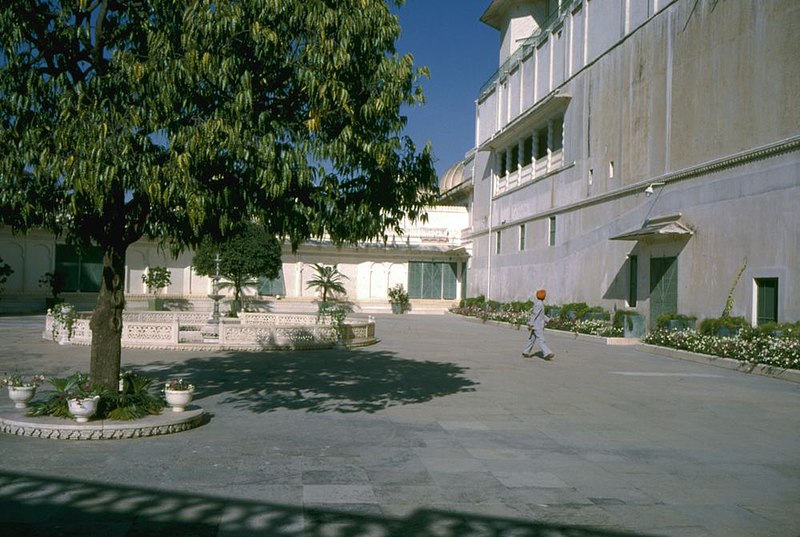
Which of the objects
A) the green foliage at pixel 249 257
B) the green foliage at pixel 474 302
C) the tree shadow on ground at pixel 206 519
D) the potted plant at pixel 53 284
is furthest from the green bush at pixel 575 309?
the potted plant at pixel 53 284

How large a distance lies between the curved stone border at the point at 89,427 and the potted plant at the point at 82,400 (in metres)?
0.10

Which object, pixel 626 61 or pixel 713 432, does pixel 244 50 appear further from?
pixel 626 61

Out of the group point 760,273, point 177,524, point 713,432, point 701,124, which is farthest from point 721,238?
point 177,524

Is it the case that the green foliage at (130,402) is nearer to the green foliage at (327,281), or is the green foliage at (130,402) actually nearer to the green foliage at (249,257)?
the green foliage at (249,257)

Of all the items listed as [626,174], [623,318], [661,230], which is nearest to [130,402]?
[661,230]

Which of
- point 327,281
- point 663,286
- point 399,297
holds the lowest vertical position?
point 399,297

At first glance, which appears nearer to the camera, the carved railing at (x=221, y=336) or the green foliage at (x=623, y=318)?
the carved railing at (x=221, y=336)

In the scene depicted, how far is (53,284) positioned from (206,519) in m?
36.7

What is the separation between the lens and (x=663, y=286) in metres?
23.3

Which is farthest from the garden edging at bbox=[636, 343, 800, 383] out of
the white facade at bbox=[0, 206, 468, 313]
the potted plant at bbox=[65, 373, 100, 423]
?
the white facade at bbox=[0, 206, 468, 313]

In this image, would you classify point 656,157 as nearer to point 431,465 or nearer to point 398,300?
point 431,465

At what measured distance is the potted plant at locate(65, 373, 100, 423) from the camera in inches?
321

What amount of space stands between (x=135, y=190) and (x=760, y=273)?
1572 cm

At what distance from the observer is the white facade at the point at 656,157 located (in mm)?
18281
